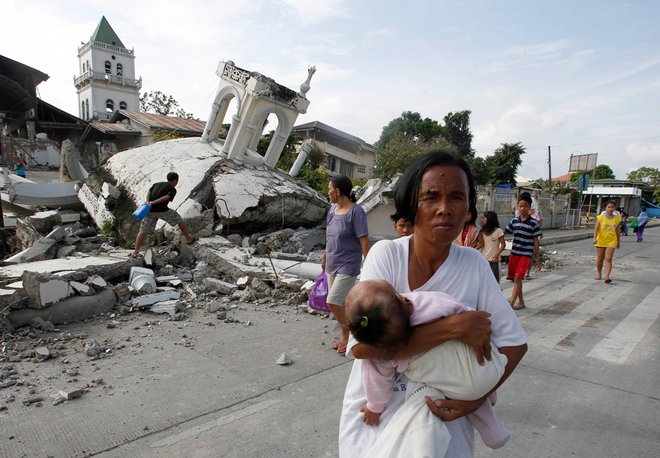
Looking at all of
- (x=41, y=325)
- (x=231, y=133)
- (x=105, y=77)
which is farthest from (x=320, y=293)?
(x=105, y=77)

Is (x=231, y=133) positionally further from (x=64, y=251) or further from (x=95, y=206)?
(x=64, y=251)

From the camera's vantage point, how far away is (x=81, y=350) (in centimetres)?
403

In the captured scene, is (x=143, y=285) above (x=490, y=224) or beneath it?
beneath

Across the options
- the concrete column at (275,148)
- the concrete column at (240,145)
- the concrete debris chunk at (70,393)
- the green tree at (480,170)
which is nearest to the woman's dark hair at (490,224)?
the concrete debris chunk at (70,393)

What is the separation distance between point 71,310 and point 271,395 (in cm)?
306

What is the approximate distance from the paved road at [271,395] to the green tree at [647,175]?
2365 inches

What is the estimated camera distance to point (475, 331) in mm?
1166

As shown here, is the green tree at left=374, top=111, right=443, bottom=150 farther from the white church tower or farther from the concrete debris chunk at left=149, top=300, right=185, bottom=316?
the concrete debris chunk at left=149, top=300, right=185, bottom=316

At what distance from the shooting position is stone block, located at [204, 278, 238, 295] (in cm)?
618

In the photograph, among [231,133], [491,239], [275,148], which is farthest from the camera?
[275,148]

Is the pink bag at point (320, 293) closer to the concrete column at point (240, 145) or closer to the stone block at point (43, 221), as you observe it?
the concrete column at point (240, 145)

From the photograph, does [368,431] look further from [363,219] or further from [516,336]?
[363,219]

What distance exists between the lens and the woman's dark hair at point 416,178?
1.41 metres

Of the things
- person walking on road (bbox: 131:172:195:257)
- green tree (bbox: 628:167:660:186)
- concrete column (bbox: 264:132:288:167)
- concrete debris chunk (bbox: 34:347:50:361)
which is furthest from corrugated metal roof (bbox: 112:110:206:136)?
green tree (bbox: 628:167:660:186)
